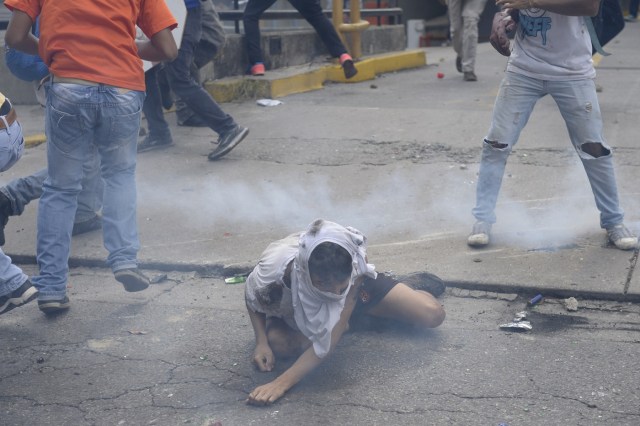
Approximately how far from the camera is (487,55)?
42.8ft

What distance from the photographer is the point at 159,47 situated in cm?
A: 433

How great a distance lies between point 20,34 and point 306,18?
5.30 metres

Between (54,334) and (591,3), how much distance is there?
2828 millimetres

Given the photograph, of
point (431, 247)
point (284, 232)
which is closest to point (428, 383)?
point (431, 247)

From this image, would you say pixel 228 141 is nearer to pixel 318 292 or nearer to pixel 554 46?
pixel 554 46

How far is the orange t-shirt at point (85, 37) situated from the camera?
4047 mm

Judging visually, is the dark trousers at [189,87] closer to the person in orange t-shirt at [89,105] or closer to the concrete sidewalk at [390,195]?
the concrete sidewalk at [390,195]

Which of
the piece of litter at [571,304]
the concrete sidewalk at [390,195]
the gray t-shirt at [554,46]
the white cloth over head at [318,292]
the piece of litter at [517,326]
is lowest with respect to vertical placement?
the concrete sidewalk at [390,195]

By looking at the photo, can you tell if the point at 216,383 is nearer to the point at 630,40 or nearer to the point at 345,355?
the point at 345,355

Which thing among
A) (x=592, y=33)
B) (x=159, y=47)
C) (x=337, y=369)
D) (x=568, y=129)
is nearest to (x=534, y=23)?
(x=592, y=33)

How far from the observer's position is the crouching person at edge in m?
3.38

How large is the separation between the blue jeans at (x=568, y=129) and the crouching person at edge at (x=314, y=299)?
3.64ft

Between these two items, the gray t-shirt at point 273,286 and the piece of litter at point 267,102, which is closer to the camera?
the gray t-shirt at point 273,286

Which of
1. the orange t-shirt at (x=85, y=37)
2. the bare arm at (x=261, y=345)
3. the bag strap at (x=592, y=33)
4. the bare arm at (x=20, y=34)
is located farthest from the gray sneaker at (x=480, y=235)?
the bare arm at (x=20, y=34)
